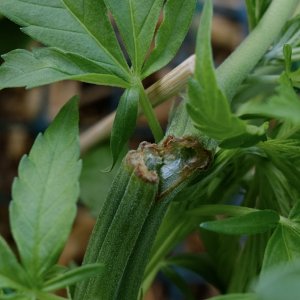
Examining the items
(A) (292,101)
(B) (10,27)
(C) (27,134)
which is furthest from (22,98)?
(A) (292,101)

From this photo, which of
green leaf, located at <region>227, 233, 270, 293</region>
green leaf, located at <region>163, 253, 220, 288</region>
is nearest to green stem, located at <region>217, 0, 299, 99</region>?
green leaf, located at <region>227, 233, 270, 293</region>

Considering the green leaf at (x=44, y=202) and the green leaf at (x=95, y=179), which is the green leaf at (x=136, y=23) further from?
the green leaf at (x=95, y=179)

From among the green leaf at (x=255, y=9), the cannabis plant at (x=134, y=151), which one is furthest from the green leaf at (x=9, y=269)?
the green leaf at (x=255, y=9)

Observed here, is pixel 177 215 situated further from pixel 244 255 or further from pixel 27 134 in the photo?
pixel 27 134

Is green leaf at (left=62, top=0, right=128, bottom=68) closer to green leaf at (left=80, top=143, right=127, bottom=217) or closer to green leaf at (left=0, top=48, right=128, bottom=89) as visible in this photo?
green leaf at (left=0, top=48, right=128, bottom=89)

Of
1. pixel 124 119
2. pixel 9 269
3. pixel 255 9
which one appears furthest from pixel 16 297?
pixel 255 9
